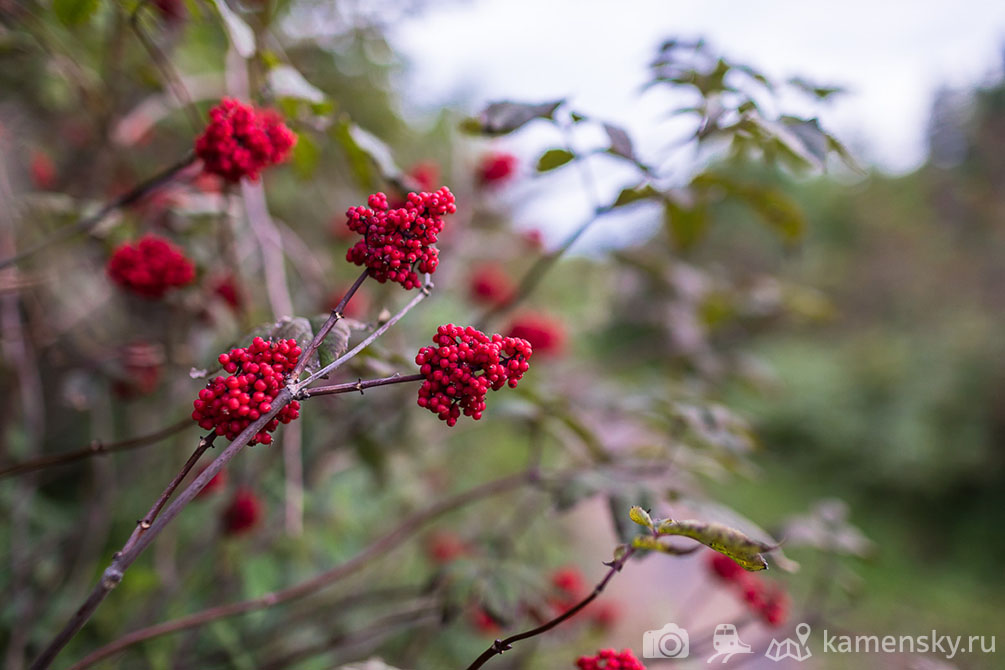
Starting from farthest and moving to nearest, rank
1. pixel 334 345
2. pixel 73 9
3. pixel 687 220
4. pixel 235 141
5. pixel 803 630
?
pixel 687 220 < pixel 803 630 < pixel 73 9 < pixel 235 141 < pixel 334 345

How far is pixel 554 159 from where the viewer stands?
1109 mm

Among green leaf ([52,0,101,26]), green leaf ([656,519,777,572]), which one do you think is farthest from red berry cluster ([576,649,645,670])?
green leaf ([52,0,101,26])

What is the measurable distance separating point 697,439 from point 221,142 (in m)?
1.16

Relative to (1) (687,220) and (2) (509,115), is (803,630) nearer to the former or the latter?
(1) (687,220)

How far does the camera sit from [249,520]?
161cm

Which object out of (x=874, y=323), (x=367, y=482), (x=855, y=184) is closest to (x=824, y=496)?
(x=874, y=323)

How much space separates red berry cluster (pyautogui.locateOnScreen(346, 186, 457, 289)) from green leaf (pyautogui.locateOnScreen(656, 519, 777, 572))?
41cm

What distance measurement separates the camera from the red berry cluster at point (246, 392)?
618 mm

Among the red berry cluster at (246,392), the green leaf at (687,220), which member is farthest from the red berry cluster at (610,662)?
the green leaf at (687,220)

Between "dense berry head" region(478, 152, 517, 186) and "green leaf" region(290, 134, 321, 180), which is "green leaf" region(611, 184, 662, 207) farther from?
"dense berry head" region(478, 152, 517, 186)

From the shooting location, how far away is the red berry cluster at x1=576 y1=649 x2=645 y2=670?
78 cm

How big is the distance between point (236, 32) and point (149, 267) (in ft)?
1.37

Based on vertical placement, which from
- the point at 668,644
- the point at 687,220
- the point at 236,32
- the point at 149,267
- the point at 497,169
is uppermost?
the point at 497,169


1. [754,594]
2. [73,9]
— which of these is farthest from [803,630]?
[73,9]
